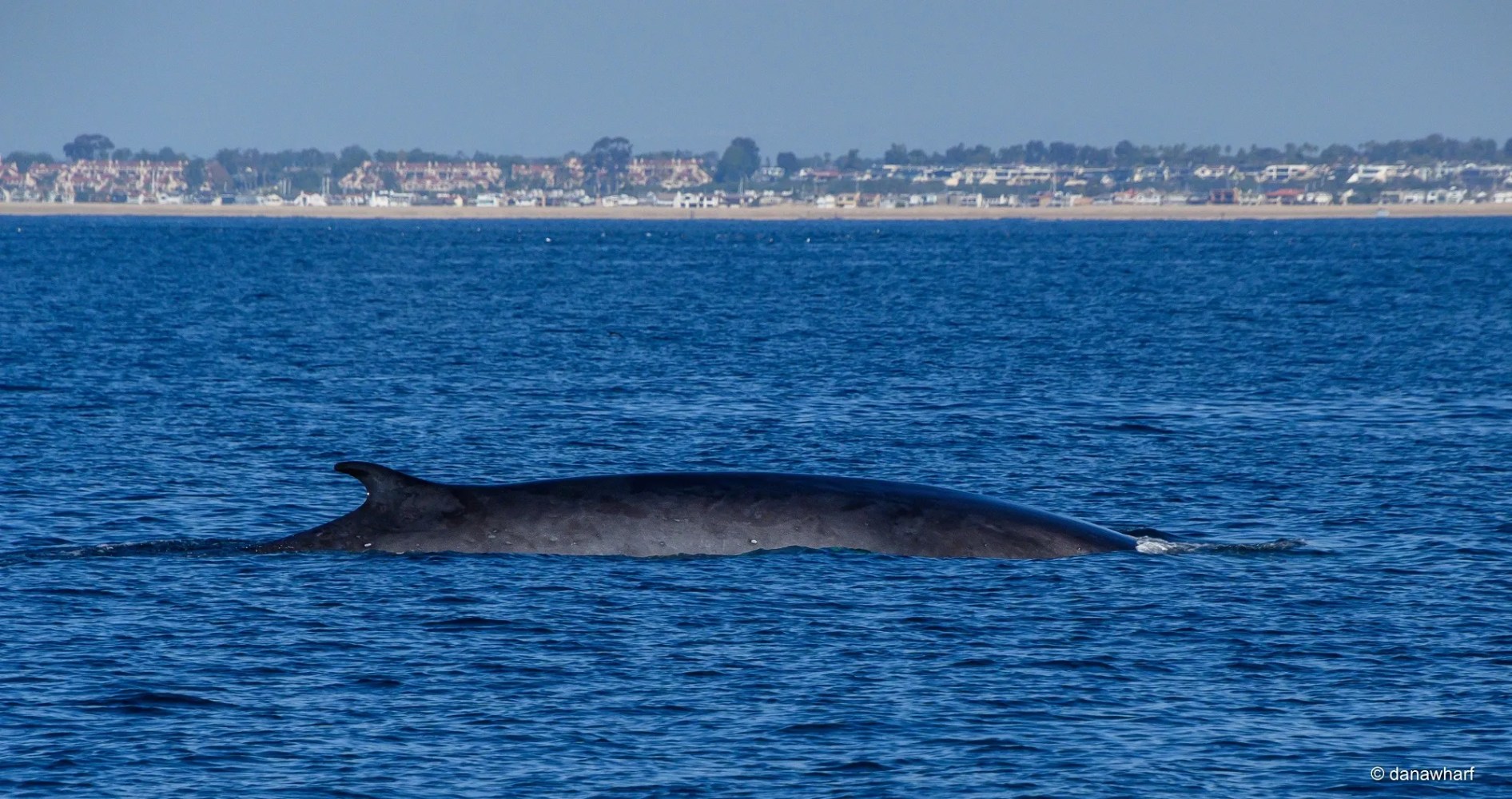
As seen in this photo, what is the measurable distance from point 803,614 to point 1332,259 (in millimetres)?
128228

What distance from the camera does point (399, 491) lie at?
790 inches

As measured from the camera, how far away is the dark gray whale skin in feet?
65.5

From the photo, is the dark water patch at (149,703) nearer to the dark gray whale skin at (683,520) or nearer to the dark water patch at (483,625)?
the dark water patch at (483,625)

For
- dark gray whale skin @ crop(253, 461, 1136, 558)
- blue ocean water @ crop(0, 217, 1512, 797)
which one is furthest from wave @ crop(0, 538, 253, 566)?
dark gray whale skin @ crop(253, 461, 1136, 558)

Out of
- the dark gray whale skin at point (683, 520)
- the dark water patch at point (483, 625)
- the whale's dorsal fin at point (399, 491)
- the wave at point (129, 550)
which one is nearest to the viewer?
the dark water patch at point (483, 625)

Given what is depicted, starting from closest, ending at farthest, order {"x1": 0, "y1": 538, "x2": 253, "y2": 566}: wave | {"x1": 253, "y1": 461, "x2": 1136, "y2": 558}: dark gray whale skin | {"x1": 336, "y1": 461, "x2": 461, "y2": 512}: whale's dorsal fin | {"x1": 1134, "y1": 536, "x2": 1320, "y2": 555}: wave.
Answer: {"x1": 336, "y1": 461, "x2": 461, "y2": 512}: whale's dorsal fin, {"x1": 253, "y1": 461, "x2": 1136, "y2": 558}: dark gray whale skin, {"x1": 0, "y1": 538, "x2": 253, "y2": 566}: wave, {"x1": 1134, "y1": 536, "x2": 1320, "y2": 555}: wave

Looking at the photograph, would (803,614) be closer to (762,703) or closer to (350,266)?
(762,703)

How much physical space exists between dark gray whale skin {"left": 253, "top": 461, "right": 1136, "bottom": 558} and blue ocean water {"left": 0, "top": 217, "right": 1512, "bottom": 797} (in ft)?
0.72

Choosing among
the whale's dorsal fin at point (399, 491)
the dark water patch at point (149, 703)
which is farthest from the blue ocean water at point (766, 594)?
the whale's dorsal fin at point (399, 491)

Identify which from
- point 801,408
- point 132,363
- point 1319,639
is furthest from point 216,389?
point 1319,639

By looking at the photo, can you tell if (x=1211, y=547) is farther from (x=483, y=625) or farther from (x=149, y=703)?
(x=149, y=703)

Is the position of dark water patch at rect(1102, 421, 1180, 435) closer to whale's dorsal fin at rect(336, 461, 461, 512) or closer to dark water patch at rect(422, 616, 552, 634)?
whale's dorsal fin at rect(336, 461, 461, 512)

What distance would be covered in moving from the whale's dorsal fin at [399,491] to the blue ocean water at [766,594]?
0.54 m

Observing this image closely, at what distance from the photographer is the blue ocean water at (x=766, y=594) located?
46.4 ft
